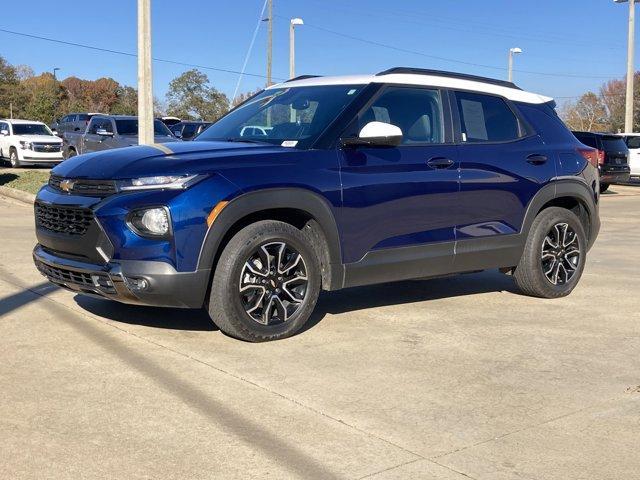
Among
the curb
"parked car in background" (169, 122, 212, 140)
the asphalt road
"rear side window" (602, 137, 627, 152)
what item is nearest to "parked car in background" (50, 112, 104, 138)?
"parked car in background" (169, 122, 212, 140)

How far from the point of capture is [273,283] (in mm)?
5203

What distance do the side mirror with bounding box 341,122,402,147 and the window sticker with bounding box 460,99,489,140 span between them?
1116mm

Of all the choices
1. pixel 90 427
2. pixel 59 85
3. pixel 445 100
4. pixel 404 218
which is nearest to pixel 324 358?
pixel 404 218

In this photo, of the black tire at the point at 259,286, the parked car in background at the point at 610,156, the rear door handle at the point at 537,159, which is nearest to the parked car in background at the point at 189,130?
the black tire at the point at 259,286

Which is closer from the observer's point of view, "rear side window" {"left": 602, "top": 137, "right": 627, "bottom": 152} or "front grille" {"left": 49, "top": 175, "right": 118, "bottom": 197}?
"front grille" {"left": 49, "top": 175, "right": 118, "bottom": 197}

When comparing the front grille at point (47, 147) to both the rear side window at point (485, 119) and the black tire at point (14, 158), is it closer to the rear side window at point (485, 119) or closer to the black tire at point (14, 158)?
the black tire at point (14, 158)

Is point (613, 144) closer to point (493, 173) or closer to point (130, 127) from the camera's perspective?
point (130, 127)

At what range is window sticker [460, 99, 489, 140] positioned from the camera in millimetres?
6327

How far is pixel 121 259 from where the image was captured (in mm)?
4832

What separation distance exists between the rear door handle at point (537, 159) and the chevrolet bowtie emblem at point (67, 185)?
373cm

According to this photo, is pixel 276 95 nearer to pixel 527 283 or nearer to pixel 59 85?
pixel 527 283

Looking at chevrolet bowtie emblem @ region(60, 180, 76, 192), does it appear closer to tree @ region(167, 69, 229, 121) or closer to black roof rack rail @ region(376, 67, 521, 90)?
black roof rack rail @ region(376, 67, 521, 90)

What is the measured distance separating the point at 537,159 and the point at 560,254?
0.93m

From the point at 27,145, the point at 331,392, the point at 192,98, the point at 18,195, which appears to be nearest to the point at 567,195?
the point at 331,392
